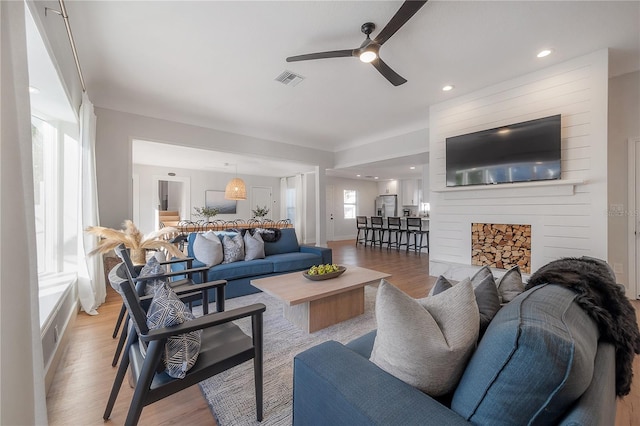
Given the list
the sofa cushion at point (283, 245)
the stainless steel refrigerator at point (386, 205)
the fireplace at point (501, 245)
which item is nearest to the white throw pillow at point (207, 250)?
the sofa cushion at point (283, 245)

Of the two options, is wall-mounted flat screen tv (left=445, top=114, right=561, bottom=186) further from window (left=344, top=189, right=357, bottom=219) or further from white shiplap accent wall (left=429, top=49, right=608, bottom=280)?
window (left=344, top=189, right=357, bottom=219)

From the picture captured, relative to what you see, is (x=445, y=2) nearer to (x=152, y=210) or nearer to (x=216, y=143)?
(x=216, y=143)

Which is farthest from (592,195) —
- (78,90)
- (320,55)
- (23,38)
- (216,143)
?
(78,90)

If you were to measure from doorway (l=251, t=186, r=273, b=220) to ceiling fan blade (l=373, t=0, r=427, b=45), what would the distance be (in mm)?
7835

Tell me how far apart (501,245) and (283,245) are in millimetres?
3237

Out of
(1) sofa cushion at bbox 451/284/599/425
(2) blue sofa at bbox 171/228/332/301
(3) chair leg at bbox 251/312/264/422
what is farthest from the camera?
(2) blue sofa at bbox 171/228/332/301

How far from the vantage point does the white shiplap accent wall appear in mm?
2834

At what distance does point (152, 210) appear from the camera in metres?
7.61

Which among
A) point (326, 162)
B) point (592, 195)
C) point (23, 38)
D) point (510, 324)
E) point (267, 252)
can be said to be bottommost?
point (267, 252)

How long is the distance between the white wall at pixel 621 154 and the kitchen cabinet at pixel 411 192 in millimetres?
5837

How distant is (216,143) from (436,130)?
391cm

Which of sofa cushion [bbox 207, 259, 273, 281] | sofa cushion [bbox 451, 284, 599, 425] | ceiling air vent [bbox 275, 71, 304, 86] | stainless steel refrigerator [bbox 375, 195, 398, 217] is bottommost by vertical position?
sofa cushion [bbox 207, 259, 273, 281]

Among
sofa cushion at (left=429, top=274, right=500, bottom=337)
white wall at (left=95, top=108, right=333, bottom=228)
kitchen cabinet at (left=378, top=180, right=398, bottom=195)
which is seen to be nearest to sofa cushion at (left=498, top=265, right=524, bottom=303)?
sofa cushion at (left=429, top=274, right=500, bottom=337)

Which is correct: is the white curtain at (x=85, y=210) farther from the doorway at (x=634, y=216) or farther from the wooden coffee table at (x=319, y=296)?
Answer: the doorway at (x=634, y=216)
